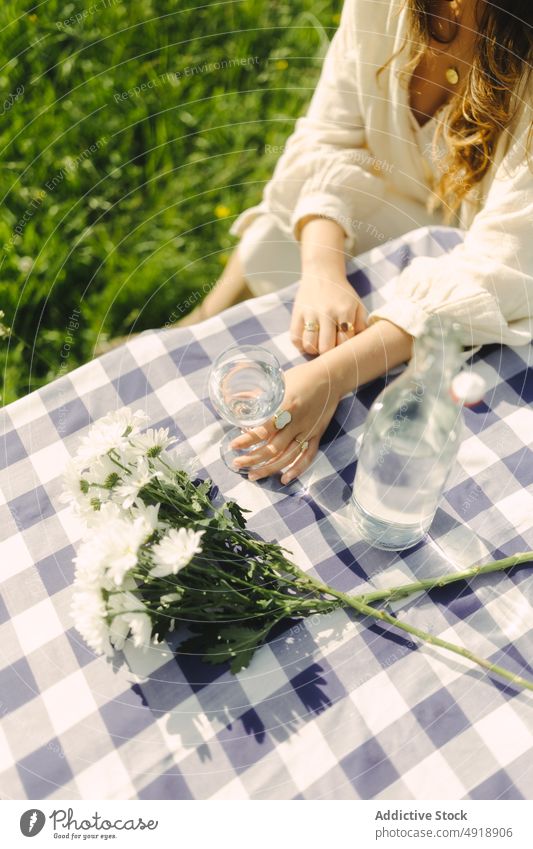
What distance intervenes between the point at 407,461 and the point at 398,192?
695mm

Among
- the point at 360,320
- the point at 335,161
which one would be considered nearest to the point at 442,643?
the point at 360,320

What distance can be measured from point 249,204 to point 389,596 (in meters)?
1.33


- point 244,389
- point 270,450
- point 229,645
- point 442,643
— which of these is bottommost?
point 442,643

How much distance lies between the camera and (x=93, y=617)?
0.68m

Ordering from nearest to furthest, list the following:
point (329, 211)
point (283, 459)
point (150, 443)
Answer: point (150, 443) → point (283, 459) → point (329, 211)

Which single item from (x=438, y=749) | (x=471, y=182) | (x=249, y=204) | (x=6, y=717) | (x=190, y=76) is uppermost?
(x=190, y=76)

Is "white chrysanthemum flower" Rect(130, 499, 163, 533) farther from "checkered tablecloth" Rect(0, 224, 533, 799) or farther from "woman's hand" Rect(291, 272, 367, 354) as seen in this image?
"woman's hand" Rect(291, 272, 367, 354)

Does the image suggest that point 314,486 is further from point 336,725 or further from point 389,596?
point 336,725

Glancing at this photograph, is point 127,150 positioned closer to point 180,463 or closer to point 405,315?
point 405,315

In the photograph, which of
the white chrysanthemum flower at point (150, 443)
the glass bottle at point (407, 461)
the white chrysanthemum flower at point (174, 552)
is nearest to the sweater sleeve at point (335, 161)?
the glass bottle at point (407, 461)

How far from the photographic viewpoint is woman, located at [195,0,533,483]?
0.98 meters

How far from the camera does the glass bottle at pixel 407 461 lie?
31.0 inches

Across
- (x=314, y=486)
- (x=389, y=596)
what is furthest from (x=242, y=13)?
(x=389, y=596)

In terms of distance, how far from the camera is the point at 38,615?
2.71 ft
